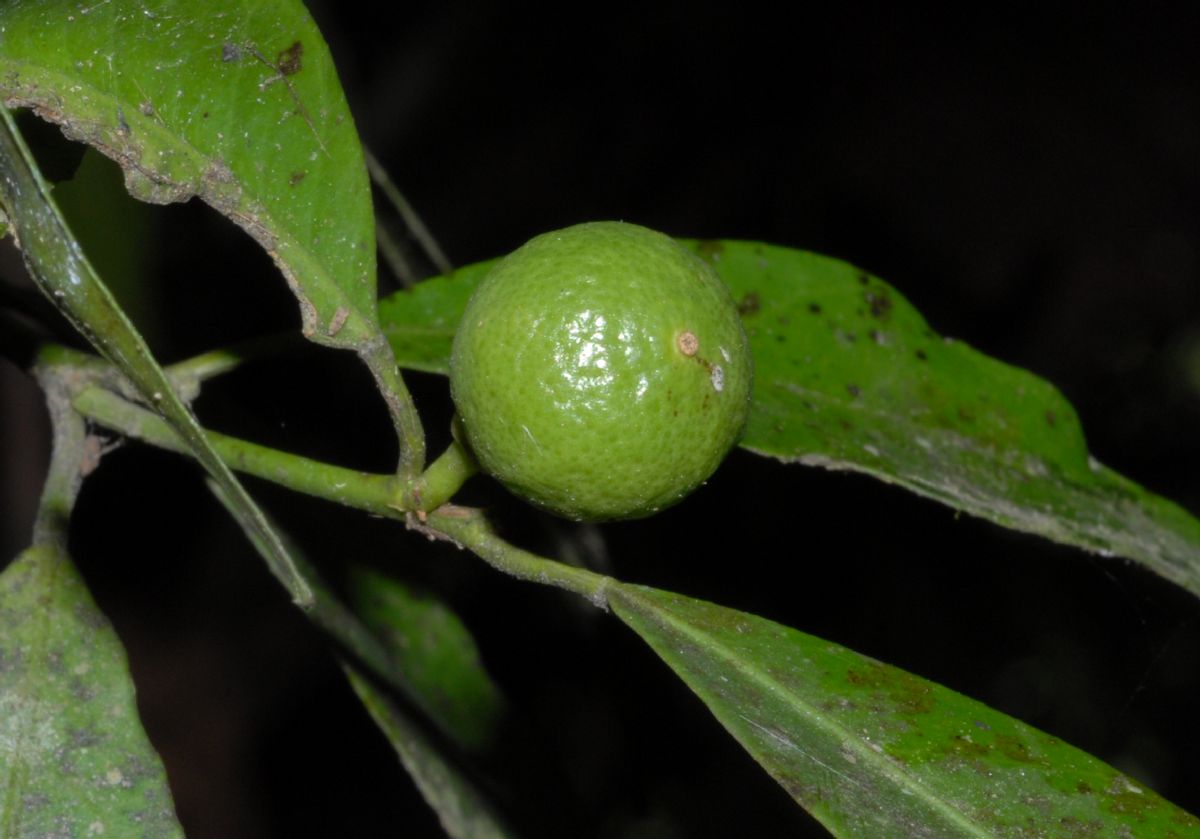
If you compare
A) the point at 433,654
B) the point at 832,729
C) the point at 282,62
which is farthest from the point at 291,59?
the point at 433,654

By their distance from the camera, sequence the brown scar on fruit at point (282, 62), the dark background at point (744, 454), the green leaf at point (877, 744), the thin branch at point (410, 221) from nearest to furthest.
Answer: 1. the green leaf at point (877, 744)
2. the brown scar on fruit at point (282, 62)
3. the thin branch at point (410, 221)
4. the dark background at point (744, 454)

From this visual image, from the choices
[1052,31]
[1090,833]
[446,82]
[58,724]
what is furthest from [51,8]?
[1052,31]

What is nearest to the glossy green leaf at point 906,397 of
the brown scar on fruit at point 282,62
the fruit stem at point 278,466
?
the fruit stem at point 278,466

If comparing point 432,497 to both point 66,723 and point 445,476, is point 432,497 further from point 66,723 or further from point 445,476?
point 66,723

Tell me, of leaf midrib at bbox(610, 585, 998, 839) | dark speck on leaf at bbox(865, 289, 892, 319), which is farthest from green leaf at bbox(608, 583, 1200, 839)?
dark speck on leaf at bbox(865, 289, 892, 319)

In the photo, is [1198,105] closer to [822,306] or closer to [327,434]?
[822,306]

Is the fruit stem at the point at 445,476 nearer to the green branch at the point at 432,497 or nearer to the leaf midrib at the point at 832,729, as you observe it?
the green branch at the point at 432,497

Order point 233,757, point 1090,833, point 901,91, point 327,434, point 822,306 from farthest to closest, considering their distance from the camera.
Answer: point 901,91
point 233,757
point 327,434
point 822,306
point 1090,833

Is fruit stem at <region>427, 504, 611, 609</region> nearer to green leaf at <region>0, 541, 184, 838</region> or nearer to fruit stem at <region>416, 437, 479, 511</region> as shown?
fruit stem at <region>416, 437, 479, 511</region>
